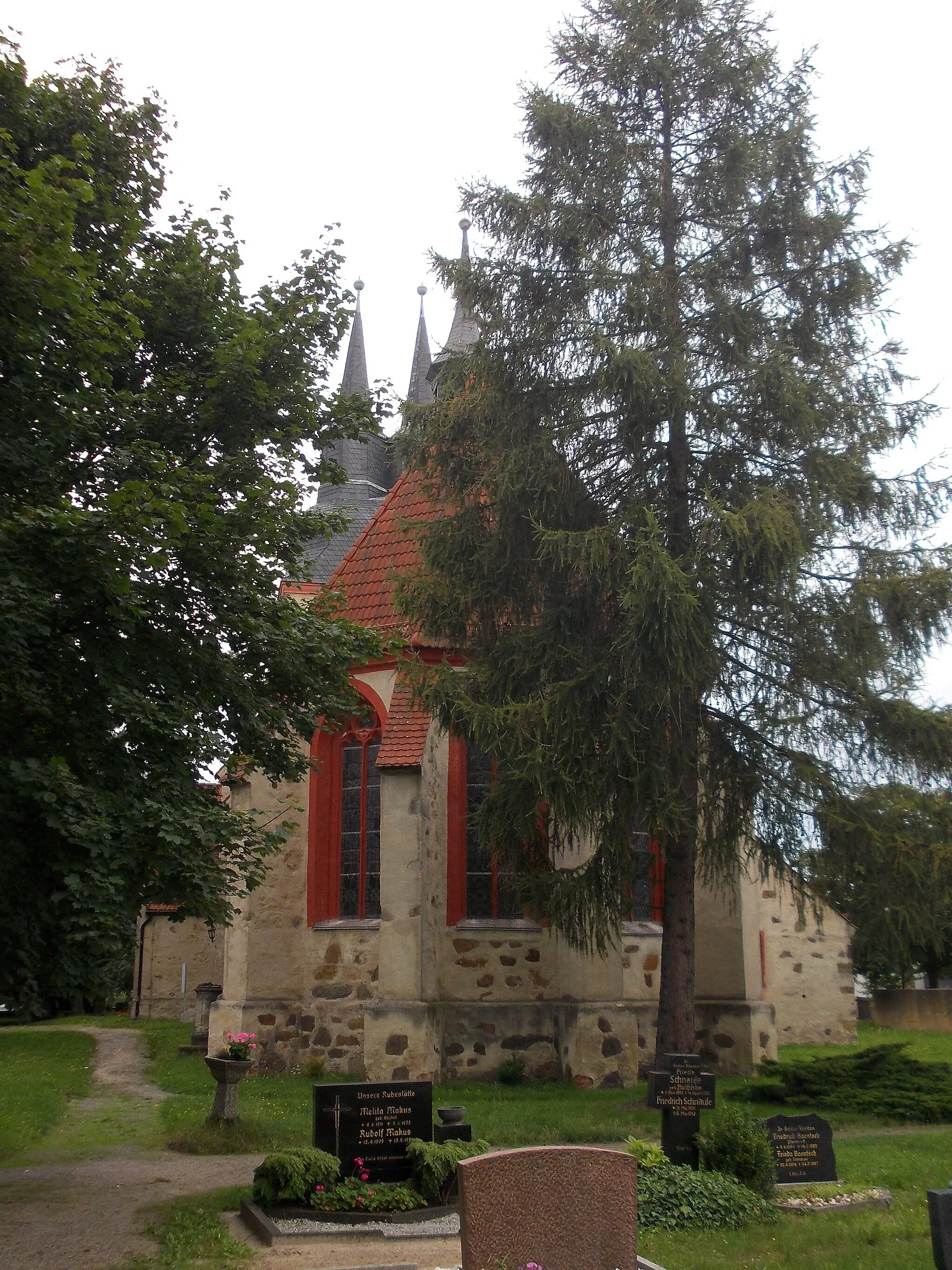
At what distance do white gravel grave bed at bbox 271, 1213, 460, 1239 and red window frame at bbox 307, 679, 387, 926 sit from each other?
786 cm

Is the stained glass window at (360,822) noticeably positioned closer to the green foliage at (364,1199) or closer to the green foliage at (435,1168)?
the green foliage at (435,1168)

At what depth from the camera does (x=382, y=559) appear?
17.2 meters

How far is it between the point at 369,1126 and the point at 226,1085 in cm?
310

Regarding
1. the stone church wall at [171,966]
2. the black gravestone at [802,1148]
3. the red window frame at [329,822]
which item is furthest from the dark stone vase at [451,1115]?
the stone church wall at [171,966]

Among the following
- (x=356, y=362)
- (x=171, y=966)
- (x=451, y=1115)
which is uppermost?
(x=356, y=362)

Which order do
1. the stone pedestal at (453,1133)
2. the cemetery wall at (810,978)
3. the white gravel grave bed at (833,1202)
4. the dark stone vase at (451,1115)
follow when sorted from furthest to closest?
the cemetery wall at (810,978), the dark stone vase at (451,1115), the stone pedestal at (453,1133), the white gravel grave bed at (833,1202)

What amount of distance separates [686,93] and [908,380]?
4.21 metres

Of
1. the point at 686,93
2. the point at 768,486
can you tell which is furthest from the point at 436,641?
the point at 686,93

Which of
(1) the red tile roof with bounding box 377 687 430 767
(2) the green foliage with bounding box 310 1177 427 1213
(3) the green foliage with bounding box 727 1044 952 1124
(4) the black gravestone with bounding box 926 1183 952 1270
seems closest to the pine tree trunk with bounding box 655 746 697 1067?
(3) the green foliage with bounding box 727 1044 952 1124

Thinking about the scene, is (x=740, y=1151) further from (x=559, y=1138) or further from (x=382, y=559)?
A: (x=382, y=559)

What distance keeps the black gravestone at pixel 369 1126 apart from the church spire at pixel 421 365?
2185cm

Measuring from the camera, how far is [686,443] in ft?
41.7

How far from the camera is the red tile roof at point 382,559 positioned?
16.2 meters

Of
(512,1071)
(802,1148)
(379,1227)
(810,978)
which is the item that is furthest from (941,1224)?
(810,978)
